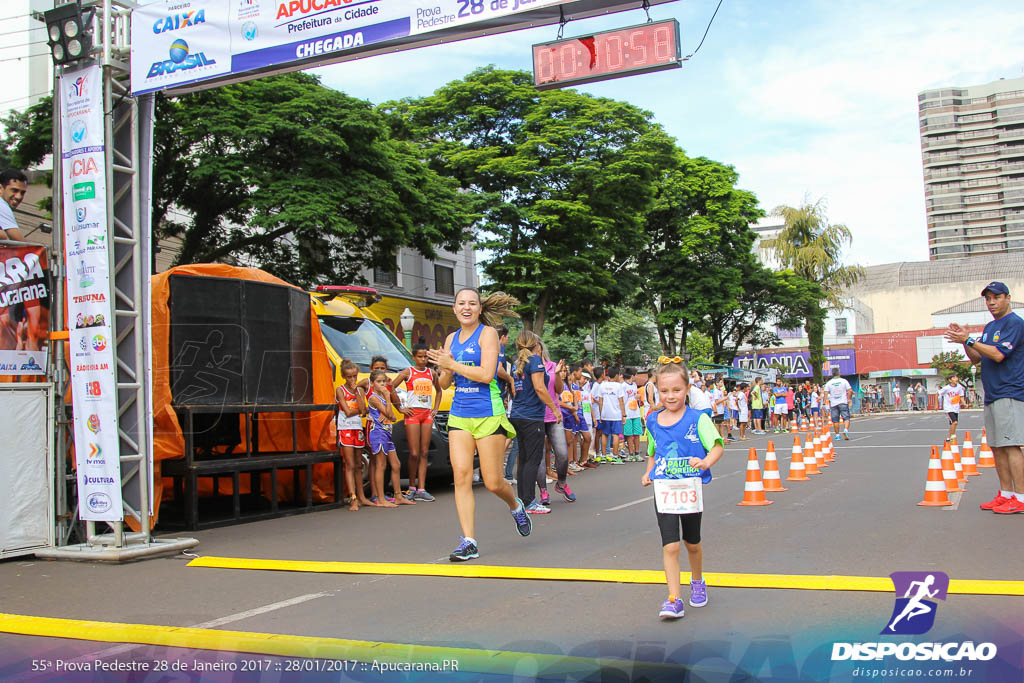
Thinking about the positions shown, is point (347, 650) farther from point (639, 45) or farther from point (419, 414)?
point (419, 414)

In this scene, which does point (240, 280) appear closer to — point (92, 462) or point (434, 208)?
point (92, 462)

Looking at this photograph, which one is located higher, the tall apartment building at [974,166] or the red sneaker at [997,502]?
the tall apartment building at [974,166]

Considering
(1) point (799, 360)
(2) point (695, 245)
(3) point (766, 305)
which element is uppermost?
(2) point (695, 245)

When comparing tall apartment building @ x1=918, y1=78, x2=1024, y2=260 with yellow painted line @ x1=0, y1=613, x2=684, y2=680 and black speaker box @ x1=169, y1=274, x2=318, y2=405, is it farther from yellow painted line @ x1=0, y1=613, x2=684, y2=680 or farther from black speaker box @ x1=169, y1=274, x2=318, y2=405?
yellow painted line @ x1=0, y1=613, x2=684, y2=680

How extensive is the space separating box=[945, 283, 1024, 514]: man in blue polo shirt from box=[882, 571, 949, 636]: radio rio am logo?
4.17 meters

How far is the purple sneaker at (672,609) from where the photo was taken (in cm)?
458

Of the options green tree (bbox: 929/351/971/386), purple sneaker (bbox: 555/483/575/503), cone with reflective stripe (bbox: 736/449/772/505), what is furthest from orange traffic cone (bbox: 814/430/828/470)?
green tree (bbox: 929/351/971/386)

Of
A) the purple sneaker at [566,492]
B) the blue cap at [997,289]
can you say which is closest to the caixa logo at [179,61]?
the purple sneaker at [566,492]

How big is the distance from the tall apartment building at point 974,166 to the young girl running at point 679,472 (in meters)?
148

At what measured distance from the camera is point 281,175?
74.3 feet

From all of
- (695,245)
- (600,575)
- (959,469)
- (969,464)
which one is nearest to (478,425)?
(600,575)

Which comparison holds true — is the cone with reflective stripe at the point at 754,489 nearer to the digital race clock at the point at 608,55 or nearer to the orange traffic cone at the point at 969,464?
the digital race clock at the point at 608,55

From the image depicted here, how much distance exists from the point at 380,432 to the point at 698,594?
21.8 feet

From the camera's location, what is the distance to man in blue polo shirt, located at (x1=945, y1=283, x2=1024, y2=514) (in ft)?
25.7
